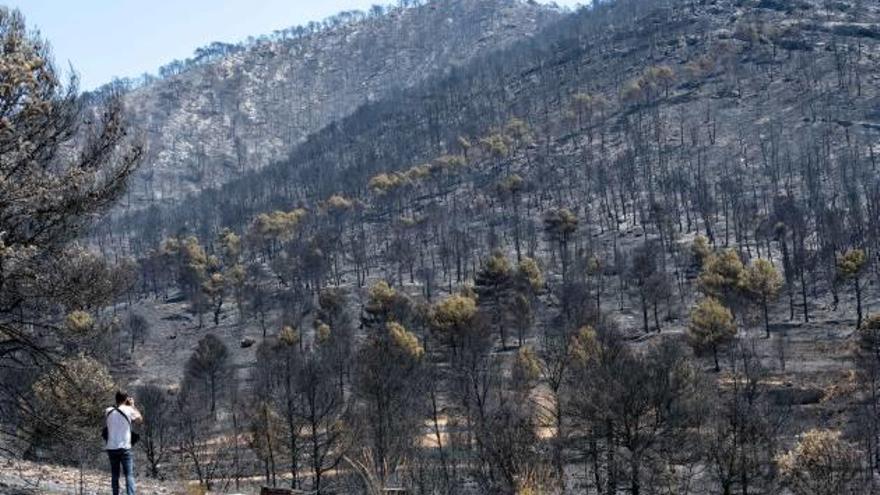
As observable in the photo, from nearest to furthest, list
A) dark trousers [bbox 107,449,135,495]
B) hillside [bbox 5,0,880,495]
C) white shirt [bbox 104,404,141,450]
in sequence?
dark trousers [bbox 107,449,135,495] < white shirt [bbox 104,404,141,450] < hillside [bbox 5,0,880,495]

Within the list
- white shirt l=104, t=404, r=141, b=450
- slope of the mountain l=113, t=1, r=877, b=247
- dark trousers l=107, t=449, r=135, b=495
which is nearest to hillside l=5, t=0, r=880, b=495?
slope of the mountain l=113, t=1, r=877, b=247

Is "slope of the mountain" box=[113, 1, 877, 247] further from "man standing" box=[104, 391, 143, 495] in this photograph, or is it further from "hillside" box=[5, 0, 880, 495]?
"man standing" box=[104, 391, 143, 495]

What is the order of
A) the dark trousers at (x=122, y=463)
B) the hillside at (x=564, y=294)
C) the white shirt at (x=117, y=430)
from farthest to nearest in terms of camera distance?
the hillside at (x=564, y=294) → the white shirt at (x=117, y=430) → the dark trousers at (x=122, y=463)

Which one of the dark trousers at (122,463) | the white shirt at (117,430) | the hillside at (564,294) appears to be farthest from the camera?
the hillside at (564,294)

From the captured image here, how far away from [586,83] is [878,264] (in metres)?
104

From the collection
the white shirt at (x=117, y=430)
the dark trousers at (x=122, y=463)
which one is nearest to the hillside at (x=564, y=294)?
the dark trousers at (x=122, y=463)

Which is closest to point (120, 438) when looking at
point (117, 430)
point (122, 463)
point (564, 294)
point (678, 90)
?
point (117, 430)

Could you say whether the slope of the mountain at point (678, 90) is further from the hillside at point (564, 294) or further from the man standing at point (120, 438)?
the man standing at point (120, 438)

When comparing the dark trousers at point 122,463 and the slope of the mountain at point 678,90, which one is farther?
the slope of the mountain at point 678,90

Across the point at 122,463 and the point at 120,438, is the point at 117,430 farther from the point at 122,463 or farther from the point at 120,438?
the point at 122,463

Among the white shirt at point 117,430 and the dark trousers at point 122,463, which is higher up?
the white shirt at point 117,430

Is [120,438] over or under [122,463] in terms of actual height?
over

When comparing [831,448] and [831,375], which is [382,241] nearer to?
[831,375]

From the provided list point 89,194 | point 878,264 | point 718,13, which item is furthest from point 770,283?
point 718,13
